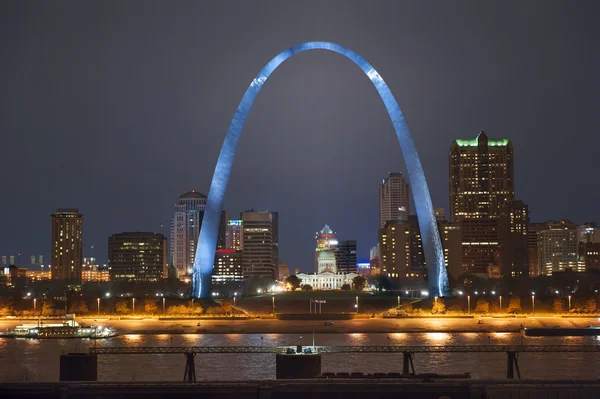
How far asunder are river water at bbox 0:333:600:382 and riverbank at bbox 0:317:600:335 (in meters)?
3.78

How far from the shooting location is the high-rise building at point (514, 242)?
18862 centimetres

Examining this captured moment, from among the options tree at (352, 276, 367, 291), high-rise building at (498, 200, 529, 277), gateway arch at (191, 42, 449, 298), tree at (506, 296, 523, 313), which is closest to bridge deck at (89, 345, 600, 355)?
gateway arch at (191, 42, 449, 298)

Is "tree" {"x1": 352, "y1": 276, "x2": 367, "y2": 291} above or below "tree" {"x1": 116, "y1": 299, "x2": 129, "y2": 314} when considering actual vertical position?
above

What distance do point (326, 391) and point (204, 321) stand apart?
1644 inches

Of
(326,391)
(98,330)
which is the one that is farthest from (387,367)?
(98,330)

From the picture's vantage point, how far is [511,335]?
6550 cm

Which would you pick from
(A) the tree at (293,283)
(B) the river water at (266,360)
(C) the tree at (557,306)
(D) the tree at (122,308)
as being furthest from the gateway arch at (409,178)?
(A) the tree at (293,283)

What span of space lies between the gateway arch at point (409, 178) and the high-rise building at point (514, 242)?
110 metres

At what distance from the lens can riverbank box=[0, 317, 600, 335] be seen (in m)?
68.5

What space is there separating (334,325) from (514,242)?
127 meters

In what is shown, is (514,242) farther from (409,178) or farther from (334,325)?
(334,325)

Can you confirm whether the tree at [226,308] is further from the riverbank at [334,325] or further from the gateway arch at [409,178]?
the riverbank at [334,325]

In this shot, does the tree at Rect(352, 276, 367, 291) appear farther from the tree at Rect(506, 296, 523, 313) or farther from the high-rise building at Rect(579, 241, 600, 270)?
the tree at Rect(506, 296, 523, 313)

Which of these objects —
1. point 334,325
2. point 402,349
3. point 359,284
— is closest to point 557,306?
point 334,325
